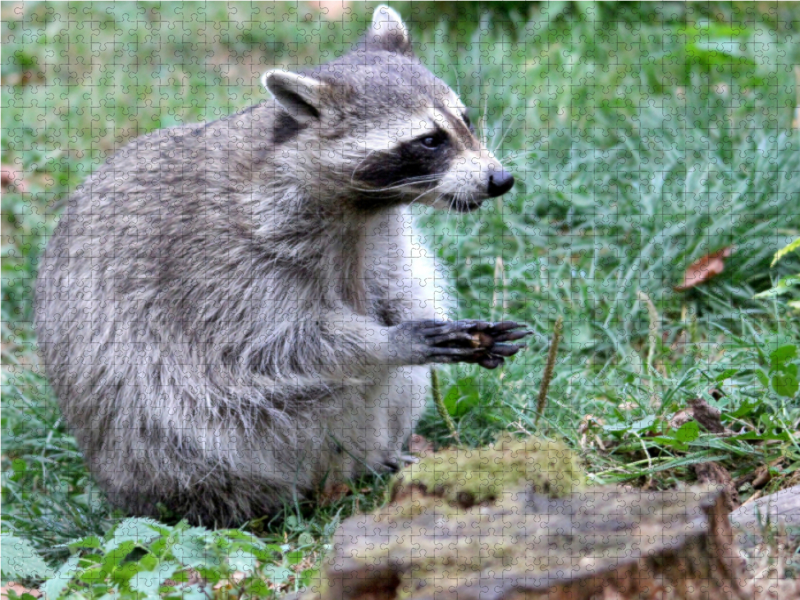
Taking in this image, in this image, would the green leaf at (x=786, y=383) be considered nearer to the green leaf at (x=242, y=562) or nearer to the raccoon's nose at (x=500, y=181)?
the raccoon's nose at (x=500, y=181)

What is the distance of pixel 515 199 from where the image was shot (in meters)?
7.97

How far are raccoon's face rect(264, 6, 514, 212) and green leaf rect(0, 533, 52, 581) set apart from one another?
245 cm

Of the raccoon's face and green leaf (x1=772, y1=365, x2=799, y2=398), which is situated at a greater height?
the raccoon's face

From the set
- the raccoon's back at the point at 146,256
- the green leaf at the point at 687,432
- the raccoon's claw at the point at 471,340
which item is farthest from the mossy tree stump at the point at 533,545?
the raccoon's back at the point at 146,256

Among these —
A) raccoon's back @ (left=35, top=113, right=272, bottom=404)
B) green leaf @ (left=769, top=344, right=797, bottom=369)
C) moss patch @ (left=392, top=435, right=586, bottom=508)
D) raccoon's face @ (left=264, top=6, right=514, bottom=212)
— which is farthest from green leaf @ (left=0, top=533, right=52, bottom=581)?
green leaf @ (left=769, top=344, right=797, bottom=369)

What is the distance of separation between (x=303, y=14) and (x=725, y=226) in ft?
18.3

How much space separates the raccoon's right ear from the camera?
17.6 ft

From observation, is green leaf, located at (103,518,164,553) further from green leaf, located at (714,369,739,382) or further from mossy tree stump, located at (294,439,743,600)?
green leaf, located at (714,369,739,382)

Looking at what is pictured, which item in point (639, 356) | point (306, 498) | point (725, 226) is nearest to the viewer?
point (306, 498)

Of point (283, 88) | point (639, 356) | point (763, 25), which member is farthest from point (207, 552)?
point (763, 25)

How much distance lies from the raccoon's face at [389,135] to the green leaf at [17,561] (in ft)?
8.04

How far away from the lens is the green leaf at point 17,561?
455 cm

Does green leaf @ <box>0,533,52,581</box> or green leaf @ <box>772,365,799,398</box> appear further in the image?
green leaf @ <box>772,365,799,398</box>

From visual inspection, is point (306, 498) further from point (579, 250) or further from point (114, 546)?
point (579, 250)
